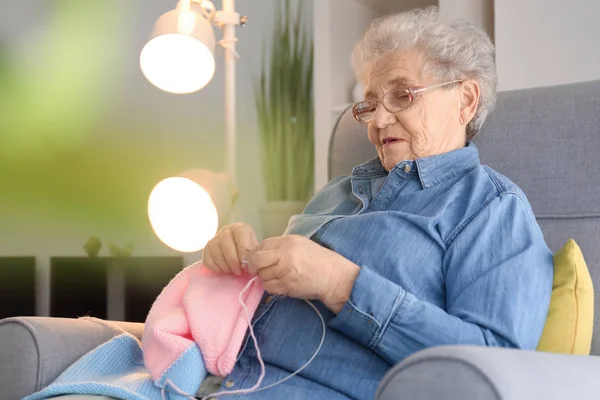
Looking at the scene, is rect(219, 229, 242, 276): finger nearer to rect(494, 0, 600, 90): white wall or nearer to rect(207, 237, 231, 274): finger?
rect(207, 237, 231, 274): finger

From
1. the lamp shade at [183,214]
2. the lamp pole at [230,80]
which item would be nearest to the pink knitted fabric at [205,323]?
the lamp shade at [183,214]

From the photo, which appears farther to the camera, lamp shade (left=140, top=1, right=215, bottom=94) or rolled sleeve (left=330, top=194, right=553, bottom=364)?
lamp shade (left=140, top=1, right=215, bottom=94)

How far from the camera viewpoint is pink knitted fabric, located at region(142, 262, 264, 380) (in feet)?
4.03

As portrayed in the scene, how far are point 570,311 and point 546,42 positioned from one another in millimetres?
Result: 1497

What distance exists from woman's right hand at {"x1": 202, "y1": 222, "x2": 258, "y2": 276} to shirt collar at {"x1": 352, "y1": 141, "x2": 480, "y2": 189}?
345 millimetres

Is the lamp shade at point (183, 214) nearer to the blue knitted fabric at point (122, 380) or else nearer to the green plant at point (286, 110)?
the blue knitted fabric at point (122, 380)

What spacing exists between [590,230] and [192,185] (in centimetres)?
105

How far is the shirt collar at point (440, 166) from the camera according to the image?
1.38 m

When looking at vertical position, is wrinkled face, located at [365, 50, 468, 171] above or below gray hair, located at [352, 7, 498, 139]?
below

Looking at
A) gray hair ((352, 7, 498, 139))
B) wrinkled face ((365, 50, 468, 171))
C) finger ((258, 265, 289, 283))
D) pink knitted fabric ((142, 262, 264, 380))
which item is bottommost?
pink knitted fabric ((142, 262, 264, 380))

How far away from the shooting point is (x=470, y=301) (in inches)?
43.9

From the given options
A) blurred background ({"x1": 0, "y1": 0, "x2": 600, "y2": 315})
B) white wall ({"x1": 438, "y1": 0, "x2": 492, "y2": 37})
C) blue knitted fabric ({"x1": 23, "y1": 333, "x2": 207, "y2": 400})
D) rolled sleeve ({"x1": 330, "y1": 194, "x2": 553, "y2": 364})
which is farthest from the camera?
white wall ({"x1": 438, "y1": 0, "x2": 492, "y2": 37})

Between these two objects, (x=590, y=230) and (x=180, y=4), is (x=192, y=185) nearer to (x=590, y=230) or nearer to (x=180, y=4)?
(x=180, y=4)

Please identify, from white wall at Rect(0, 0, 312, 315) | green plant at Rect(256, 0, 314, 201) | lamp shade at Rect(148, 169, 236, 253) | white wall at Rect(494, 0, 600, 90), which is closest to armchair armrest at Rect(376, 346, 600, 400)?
lamp shade at Rect(148, 169, 236, 253)
